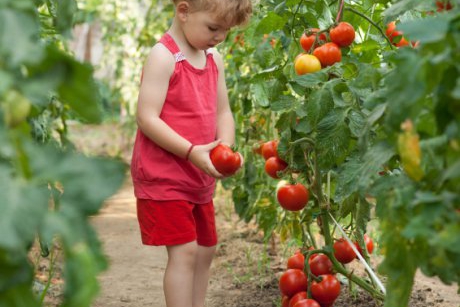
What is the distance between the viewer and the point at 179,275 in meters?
2.49

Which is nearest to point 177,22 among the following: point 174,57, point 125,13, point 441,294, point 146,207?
point 174,57

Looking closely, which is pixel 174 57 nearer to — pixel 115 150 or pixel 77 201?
pixel 77 201

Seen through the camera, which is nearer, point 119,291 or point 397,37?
point 397,37

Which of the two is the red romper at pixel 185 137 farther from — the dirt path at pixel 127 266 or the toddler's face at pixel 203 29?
the dirt path at pixel 127 266

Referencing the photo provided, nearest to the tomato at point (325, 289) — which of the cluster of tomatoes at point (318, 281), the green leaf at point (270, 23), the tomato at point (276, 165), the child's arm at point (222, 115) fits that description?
the cluster of tomatoes at point (318, 281)

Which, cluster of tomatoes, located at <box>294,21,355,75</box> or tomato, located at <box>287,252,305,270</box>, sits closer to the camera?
cluster of tomatoes, located at <box>294,21,355,75</box>

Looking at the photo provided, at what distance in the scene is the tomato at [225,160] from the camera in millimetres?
2338

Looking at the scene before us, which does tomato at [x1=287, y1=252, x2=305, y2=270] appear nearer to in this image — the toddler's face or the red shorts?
the red shorts

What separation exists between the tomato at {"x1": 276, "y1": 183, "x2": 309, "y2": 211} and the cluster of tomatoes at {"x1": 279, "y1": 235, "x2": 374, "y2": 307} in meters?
0.19

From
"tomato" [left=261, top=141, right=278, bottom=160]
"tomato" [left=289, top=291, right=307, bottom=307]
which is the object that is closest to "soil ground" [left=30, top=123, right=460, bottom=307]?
"tomato" [left=289, top=291, right=307, bottom=307]

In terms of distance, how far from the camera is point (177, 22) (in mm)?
2604

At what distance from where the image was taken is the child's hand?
7.85 feet

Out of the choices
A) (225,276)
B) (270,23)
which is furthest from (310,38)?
(225,276)

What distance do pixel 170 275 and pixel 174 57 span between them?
0.70 m
